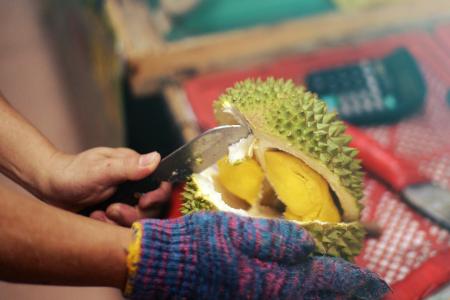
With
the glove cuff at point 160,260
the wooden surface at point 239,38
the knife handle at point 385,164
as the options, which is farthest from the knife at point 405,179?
the glove cuff at point 160,260

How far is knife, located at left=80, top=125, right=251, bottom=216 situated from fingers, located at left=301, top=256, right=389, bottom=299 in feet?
0.55

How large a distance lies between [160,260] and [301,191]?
0.63ft

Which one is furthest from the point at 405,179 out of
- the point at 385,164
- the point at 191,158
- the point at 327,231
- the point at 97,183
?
the point at 97,183

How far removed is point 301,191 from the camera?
583 millimetres

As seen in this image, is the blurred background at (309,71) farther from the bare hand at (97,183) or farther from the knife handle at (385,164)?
the bare hand at (97,183)

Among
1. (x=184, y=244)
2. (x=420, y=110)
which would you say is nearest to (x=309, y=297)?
(x=184, y=244)

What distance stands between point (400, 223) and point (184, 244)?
367 millimetres

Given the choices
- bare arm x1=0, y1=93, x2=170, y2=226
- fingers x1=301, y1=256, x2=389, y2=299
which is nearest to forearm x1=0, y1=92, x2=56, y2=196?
bare arm x1=0, y1=93, x2=170, y2=226

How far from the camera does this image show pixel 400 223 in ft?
2.35

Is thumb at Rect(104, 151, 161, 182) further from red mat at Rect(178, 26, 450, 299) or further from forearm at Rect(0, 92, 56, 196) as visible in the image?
red mat at Rect(178, 26, 450, 299)

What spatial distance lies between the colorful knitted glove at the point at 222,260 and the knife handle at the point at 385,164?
0.88 ft

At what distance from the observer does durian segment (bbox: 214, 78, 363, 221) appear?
0.56m

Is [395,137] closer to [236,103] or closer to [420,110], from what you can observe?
[420,110]

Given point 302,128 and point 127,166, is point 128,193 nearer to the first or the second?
point 127,166
